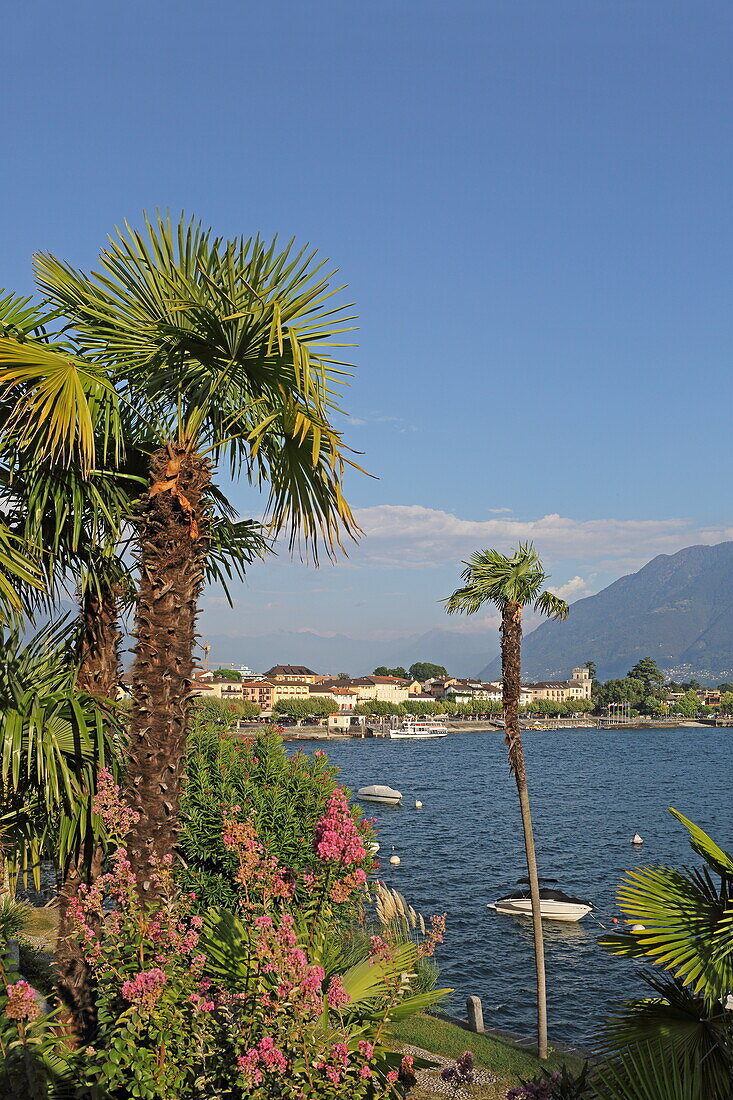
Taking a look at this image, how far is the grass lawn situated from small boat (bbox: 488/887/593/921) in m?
17.3

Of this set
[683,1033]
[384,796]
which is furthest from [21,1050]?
[384,796]

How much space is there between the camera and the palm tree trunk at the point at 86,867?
5.86m

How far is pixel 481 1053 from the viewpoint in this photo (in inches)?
569

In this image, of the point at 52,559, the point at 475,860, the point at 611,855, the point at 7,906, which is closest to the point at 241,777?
the point at 7,906

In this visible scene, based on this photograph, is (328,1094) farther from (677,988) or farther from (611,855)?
(611,855)

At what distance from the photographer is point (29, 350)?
17.1 ft

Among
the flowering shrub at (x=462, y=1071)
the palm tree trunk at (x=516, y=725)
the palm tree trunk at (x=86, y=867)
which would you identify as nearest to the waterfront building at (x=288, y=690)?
the palm tree trunk at (x=516, y=725)

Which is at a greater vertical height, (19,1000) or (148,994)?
(148,994)

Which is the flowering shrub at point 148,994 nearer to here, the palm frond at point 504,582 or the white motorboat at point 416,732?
the palm frond at point 504,582

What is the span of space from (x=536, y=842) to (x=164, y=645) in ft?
162

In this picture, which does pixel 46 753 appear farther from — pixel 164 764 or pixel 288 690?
pixel 288 690

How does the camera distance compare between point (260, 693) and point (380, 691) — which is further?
point (380, 691)

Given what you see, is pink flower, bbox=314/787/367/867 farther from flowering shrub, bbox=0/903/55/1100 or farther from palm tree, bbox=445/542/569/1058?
palm tree, bbox=445/542/569/1058

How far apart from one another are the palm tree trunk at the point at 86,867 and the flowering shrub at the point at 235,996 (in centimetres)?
96
